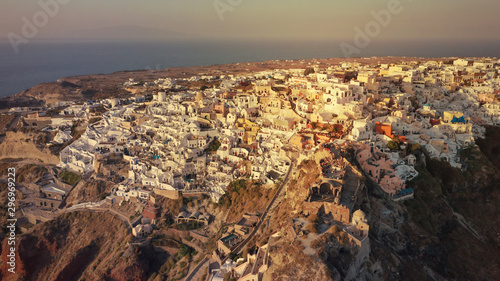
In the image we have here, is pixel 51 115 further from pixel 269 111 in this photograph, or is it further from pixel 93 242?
pixel 269 111

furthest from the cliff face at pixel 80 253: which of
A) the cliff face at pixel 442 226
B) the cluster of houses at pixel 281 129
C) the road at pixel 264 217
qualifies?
the cliff face at pixel 442 226

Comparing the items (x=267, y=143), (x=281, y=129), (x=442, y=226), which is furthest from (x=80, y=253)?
(x=442, y=226)

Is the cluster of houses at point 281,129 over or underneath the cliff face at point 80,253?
over

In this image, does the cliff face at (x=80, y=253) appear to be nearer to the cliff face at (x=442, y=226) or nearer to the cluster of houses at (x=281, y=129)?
the cluster of houses at (x=281, y=129)

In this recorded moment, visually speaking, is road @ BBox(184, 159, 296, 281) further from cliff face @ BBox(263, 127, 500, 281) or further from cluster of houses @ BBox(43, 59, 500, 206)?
cliff face @ BBox(263, 127, 500, 281)

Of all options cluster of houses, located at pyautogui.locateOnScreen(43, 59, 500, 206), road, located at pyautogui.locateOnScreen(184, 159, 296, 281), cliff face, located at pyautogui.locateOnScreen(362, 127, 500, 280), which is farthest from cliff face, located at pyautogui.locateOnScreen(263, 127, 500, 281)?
cluster of houses, located at pyautogui.locateOnScreen(43, 59, 500, 206)
